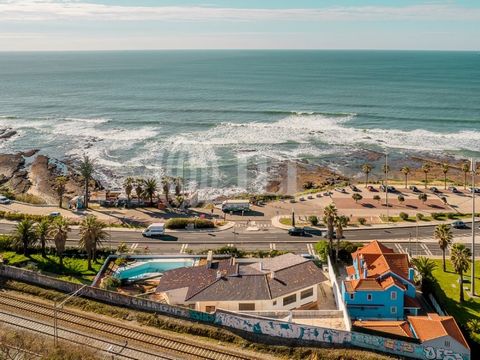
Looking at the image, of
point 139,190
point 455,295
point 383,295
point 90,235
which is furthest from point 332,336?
point 139,190

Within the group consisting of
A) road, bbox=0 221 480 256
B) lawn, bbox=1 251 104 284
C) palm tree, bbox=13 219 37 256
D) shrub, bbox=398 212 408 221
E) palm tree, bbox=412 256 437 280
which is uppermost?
palm tree, bbox=13 219 37 256

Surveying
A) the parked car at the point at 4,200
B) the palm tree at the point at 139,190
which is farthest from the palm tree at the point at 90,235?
the parked car at the point at 4,200

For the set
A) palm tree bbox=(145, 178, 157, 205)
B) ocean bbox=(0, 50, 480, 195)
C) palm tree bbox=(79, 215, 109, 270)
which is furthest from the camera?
ocean bbox=(0, 50, 480, 195)

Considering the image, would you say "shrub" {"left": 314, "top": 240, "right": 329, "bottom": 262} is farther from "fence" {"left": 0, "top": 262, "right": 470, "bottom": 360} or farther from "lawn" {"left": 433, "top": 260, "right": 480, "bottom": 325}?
"fence" {"left": 0, "top": 262, "right": 470, "bottom": 360}

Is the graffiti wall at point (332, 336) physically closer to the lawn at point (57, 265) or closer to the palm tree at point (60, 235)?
the lawn at point (57, 265)

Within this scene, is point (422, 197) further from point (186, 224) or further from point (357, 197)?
point (186, 224)

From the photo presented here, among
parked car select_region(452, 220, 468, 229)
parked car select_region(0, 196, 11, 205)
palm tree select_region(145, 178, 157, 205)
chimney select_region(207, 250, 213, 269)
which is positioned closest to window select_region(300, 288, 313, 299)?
chimney select_region(207, 250, 213, 269)
